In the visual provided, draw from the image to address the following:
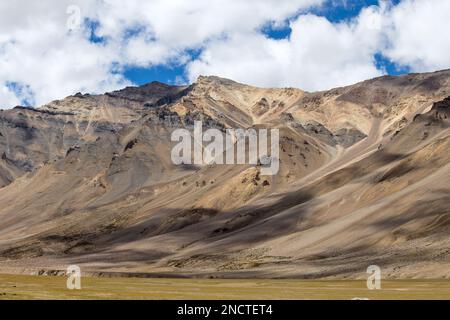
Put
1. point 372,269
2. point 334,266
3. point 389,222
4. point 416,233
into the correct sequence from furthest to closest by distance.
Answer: point 389,222 → point 416,233 → point 334,266 → point 372,269

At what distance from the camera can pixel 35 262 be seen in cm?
19500

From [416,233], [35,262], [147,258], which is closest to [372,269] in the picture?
[416,233]

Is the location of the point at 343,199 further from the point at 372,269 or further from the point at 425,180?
the point at 372,269

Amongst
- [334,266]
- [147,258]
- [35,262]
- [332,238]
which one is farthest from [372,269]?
[35,262]

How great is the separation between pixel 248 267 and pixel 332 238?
23.3m

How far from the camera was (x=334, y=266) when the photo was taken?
4815 inches
